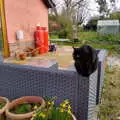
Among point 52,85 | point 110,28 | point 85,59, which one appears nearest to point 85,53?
point 85,59

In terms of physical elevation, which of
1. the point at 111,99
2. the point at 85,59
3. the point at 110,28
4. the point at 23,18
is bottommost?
the point at 111,99

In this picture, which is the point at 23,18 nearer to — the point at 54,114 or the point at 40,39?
the point at 40,39

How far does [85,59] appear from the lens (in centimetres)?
196

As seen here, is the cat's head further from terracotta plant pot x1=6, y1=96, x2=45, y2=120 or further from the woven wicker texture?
terracotta plant pot x1=6, y1=96, x2=45, y2=120

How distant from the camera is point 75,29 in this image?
52.6 ft

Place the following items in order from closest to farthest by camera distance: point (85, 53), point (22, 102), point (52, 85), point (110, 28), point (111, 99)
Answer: point (85, 53) < point (52, 85) < point (22, 102) < point (111, 99) < point (110, 28)

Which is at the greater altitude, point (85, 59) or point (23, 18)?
A: point (23, 18)

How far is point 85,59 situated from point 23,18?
18.7 feet

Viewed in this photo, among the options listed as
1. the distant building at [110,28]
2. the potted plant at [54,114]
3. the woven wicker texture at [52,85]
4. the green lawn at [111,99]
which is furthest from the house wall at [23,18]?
the distant building at [110,28]

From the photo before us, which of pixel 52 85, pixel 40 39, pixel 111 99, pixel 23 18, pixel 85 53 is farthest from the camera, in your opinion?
pixel 40 39

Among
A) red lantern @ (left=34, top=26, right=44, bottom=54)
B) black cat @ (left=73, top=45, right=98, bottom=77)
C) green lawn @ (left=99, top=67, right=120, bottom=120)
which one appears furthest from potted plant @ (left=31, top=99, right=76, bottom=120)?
red lantern @ (left=34, top=26, right=44, bottom=54)

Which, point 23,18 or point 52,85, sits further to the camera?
point 23,18

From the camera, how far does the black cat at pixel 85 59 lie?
1.95 m

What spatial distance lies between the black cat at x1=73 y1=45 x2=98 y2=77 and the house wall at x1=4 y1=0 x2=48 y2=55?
15.2ft
